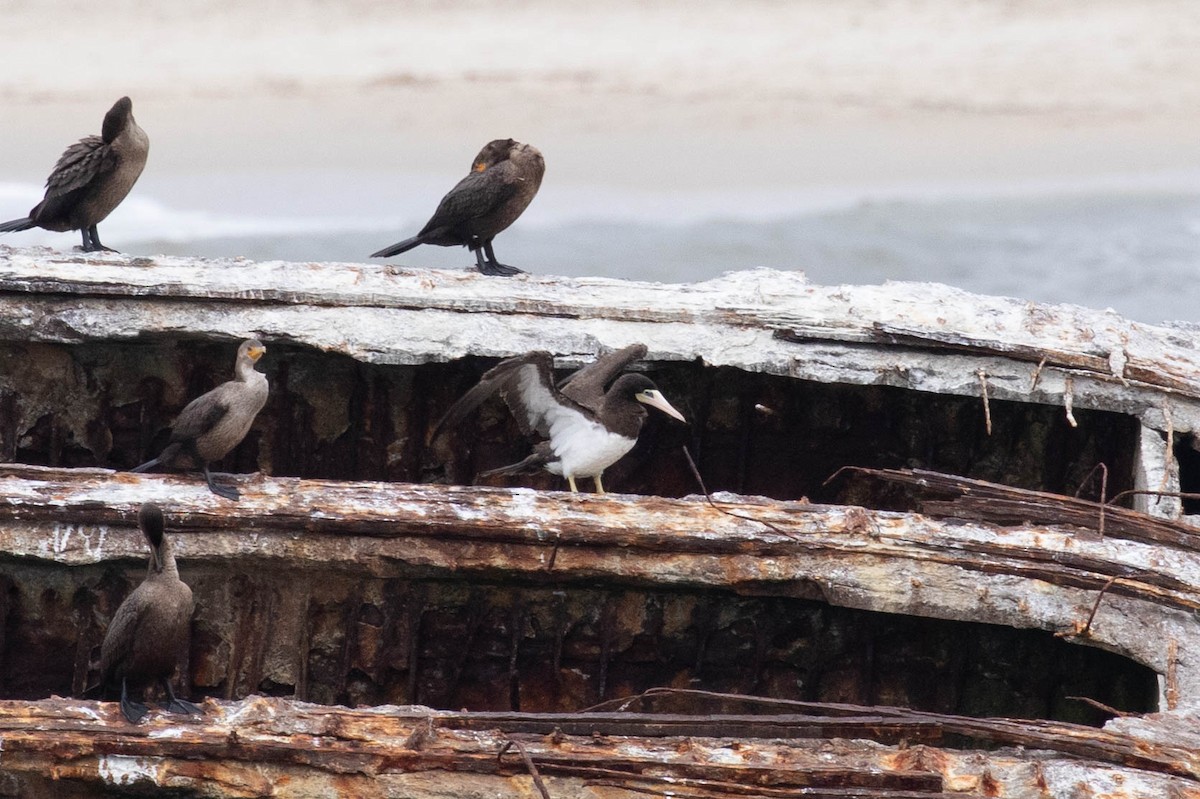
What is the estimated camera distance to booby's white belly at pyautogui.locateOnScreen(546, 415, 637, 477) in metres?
7.17

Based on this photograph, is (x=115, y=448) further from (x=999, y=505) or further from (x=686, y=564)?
(x=999, y=505)

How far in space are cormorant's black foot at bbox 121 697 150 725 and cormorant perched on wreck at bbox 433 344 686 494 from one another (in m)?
2.44

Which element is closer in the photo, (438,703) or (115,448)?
(438,703)

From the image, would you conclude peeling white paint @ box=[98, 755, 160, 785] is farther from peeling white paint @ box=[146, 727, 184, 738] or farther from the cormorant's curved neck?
the cormorant's curved neck

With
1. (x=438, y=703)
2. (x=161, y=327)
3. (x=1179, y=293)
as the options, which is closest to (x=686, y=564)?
(x=438, y=703)

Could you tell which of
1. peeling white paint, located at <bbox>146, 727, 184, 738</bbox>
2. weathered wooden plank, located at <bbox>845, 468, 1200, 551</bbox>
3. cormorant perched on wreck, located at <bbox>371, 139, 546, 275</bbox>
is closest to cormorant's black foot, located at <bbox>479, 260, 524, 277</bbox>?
cormorant perched on wreck, located at <bbox>371, 139, 546, 275</bbox>

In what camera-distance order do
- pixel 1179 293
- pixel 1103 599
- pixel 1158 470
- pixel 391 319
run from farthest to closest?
pixel 1179 293, pixel 391 319, pixel 1158 470, pixel 1103 599

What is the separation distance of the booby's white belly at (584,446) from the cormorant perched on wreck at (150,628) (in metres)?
2.21

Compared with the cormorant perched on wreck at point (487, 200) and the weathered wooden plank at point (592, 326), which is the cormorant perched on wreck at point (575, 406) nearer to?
the weathered wooden plank at point (592, 326)

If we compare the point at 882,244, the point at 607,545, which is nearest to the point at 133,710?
the point at 607,545

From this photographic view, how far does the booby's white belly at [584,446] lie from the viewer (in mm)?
7172

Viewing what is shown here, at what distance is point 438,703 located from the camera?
6.54 meters

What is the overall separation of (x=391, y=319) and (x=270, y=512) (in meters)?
1.69

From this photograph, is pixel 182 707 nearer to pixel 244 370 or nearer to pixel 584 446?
pixel 244 370
